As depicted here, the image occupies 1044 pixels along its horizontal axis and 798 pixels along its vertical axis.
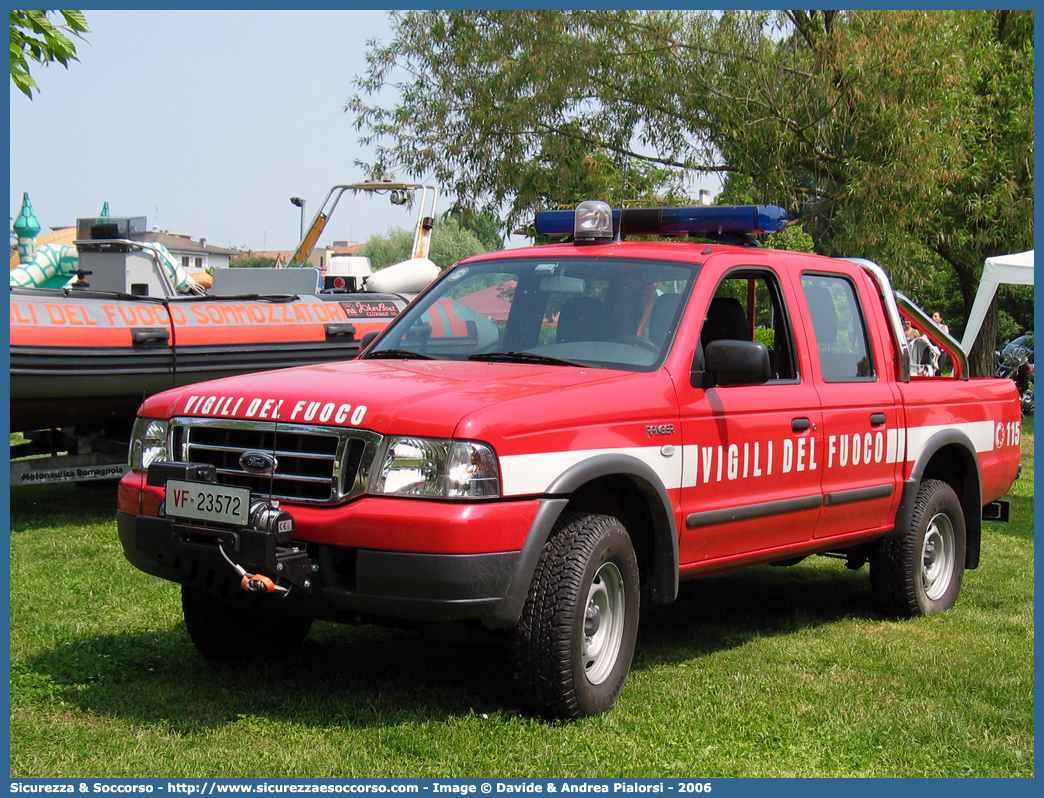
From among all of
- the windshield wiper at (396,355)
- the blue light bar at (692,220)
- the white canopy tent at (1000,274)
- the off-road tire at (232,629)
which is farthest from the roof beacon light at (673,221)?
the white canopy tent at (1000,274)

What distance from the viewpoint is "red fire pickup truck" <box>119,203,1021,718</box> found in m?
4.09

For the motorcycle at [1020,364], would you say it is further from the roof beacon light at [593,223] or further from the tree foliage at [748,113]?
the roof beacon light at [593,223]

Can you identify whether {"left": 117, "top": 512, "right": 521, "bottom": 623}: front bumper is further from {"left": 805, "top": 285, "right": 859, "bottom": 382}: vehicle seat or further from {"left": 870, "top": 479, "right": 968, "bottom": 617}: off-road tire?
{"left": 870, "top": 479, "right": 968, "bottom": 617}: off-road tire

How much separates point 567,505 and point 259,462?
46.3 inches

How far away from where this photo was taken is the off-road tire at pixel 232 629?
5070 mm

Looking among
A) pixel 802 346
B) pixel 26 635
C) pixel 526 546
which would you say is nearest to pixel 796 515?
pixel 802 346

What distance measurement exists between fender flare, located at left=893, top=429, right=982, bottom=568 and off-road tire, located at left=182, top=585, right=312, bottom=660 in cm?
323

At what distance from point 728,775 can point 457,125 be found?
1582cm

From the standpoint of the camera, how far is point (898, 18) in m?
16.9

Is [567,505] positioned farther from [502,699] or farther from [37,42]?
[37,42]

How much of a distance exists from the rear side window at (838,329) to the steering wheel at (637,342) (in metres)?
1.22

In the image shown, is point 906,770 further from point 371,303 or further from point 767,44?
point 767,44

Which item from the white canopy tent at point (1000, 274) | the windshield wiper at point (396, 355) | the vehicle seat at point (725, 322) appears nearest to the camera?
the windshield wiper at point (396, 355)

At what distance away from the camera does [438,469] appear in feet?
13.3
